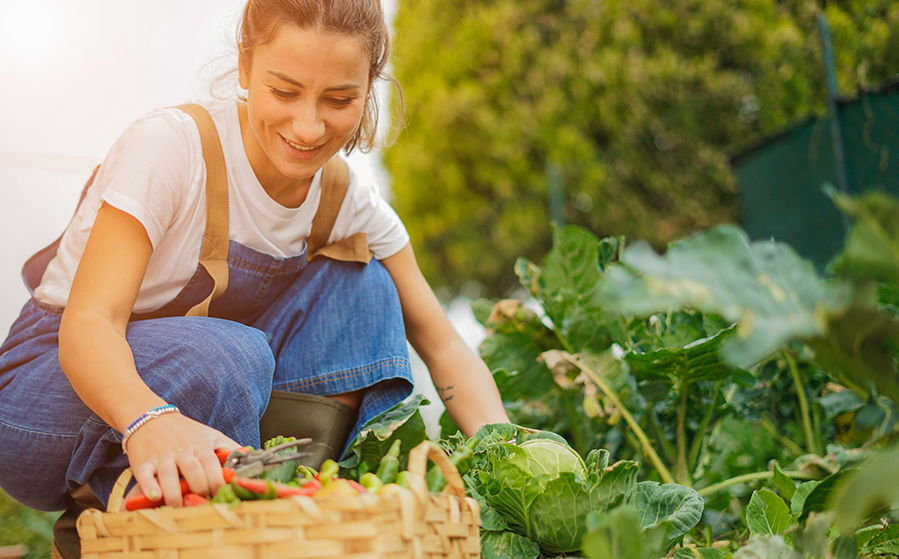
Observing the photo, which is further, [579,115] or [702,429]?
[579,115]

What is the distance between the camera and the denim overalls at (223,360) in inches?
41.1

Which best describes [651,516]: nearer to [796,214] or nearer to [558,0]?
[796,214]

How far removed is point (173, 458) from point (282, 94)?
660mm

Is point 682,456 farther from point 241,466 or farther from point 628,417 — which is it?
point 241,466

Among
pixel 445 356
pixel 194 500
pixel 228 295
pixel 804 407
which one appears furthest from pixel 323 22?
pixel 804 407

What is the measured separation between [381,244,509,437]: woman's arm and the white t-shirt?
0.26 meters

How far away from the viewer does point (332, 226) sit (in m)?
1.43

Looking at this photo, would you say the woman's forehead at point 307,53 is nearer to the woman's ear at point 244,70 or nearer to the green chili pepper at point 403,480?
the woman's ear at point 244,70

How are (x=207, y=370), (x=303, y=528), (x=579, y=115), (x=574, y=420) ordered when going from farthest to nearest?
(x=579, y=115)
(x=574, y=420)
(x=207, y=370)
(x=303, y=528)

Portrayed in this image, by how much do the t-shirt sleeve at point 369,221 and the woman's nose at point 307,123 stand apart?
31 cm

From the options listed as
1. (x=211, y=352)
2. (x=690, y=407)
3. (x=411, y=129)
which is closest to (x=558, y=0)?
(x=411, y=129)

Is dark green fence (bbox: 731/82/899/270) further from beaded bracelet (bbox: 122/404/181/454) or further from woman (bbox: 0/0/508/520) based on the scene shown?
beaded bracelet (bbox: 122/404/181/454)

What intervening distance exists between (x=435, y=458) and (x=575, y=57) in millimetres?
5347

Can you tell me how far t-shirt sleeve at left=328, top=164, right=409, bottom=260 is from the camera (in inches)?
57.2
